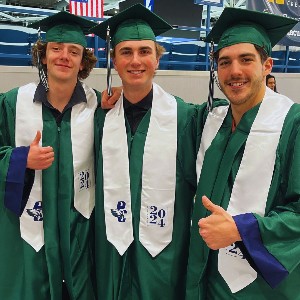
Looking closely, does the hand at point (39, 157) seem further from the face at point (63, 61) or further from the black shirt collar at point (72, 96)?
the face at point (63, 61)

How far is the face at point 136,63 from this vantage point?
1707mm

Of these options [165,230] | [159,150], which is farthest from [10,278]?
[159,150]

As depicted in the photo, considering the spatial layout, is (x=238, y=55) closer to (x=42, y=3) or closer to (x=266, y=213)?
(x=266, y=213)

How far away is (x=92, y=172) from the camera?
187 centimetres

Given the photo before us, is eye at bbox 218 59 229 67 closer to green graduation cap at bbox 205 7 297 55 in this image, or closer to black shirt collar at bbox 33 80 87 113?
green graduation cap at bbox 205 7 297 55

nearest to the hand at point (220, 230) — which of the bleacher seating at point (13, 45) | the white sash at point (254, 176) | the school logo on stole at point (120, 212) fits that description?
the white sash at point (254, 176)

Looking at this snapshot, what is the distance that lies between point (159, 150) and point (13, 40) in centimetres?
350

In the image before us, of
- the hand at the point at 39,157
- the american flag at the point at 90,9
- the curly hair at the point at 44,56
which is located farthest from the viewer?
the american flag at the point at 90,9

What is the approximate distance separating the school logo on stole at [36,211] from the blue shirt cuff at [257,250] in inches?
39.7

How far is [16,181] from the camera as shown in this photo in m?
1.68

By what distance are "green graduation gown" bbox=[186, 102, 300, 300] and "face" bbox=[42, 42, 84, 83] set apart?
0.82 metres

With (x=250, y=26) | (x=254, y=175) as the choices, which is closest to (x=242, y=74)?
(x=250, y=26)

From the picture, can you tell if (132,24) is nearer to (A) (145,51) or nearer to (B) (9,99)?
(A) (145,51)

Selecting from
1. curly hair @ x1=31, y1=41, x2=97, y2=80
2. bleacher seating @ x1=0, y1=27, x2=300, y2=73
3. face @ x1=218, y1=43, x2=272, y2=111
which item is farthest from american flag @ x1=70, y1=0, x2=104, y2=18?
face @ x1=218, y1=43, x2=272, y2=111
